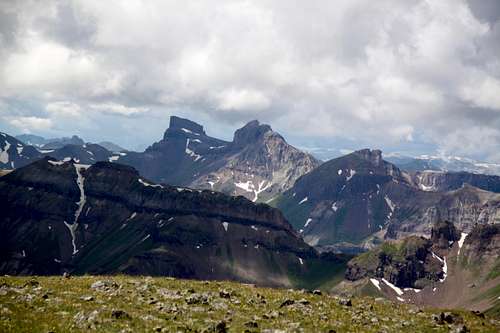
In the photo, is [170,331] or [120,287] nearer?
[170,331]

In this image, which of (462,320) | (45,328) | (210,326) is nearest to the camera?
(45,328)

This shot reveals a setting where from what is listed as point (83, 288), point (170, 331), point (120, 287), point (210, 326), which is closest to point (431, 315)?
point (210, 326)

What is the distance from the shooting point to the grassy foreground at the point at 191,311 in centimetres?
3038

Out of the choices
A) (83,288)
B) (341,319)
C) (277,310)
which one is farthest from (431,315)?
(83,288)

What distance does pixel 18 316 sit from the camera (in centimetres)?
3006

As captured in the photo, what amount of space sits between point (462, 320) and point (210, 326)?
21.8 metres

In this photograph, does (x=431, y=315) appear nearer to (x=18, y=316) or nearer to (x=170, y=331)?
(x=170, y=331)

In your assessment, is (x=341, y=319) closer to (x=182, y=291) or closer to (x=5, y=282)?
(x=182, y=291)

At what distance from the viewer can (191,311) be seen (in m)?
34.7

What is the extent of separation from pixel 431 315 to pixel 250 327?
58.4 ft

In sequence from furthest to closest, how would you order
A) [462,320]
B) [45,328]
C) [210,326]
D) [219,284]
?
[219,284], [462,320], [210,326], [45,328]

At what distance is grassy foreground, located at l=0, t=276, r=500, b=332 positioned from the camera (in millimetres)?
30375

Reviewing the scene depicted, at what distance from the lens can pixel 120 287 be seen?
41.8 metres

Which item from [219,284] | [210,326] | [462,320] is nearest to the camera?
[210,326]
